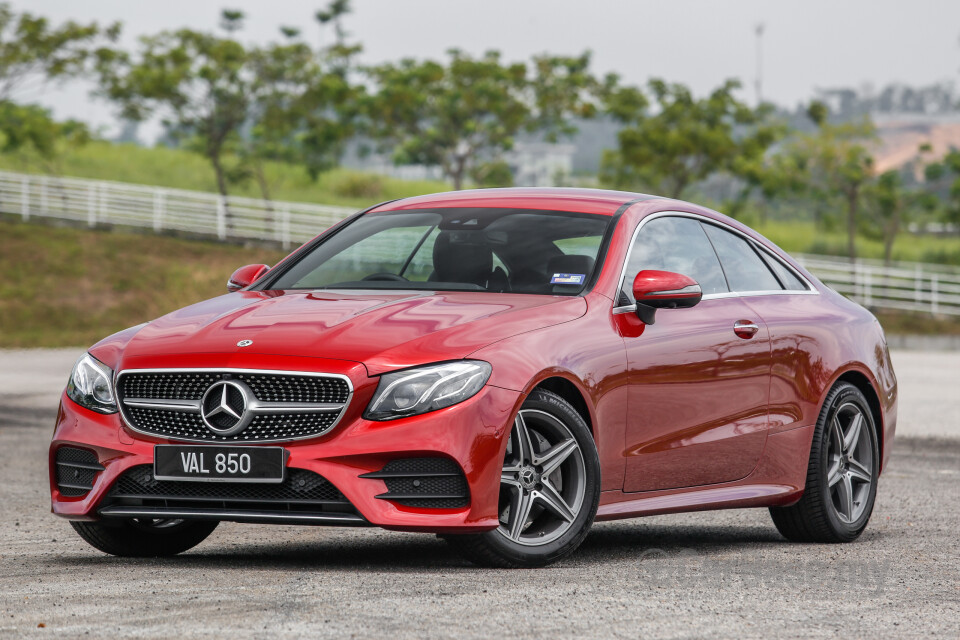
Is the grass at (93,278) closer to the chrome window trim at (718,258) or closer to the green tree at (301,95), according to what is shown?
the green tree at (301,95)

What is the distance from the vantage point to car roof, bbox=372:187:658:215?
6801 millimetres

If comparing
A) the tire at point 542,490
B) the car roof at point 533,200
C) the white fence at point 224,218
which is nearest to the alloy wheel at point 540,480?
the tire at point 542,490

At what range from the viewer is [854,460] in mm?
7688

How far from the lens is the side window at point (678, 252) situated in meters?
6.68

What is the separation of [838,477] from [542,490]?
244 centimetres

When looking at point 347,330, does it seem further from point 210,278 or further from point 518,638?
point 210,278

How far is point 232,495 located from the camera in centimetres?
549

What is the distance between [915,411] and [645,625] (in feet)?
40.6

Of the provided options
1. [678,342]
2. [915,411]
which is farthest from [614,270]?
[915,411]

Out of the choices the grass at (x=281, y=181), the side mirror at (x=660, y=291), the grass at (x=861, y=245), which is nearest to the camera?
the side mirror at (x=660, y=291)

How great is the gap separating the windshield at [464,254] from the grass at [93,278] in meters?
24.1

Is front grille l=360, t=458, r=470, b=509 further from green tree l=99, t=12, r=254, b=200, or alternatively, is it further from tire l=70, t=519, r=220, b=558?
green tree l=99, t=12, r=254, b=200

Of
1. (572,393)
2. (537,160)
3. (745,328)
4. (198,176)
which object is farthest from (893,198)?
(537,160)

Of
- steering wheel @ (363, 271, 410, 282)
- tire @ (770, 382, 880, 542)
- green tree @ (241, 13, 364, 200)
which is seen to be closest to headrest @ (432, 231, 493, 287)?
steering wheel @ (363, 271, 410, 282)
